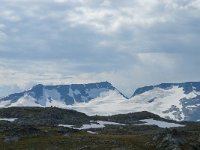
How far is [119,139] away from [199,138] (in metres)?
18.5

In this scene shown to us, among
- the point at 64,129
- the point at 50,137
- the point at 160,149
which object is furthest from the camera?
the point at 64,129

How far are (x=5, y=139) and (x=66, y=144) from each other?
15.8 meters

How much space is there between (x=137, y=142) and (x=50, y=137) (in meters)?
21.6

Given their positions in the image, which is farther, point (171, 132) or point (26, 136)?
point (26, 136)

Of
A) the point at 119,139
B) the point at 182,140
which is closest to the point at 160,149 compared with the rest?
the point at 182,140

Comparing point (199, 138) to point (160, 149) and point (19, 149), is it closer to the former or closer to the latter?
point (160, 149)

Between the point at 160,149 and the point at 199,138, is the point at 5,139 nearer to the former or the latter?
the point at 160,149

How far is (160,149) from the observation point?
99688mm

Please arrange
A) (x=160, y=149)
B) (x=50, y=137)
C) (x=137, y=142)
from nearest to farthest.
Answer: (x=160, y=149) < (x=137, y=142) < (x=50, y=137)

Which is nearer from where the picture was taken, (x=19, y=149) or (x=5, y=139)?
(x=19, y=149)

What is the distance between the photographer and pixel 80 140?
10931 centimetres

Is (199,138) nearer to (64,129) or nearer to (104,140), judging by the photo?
(104,140)

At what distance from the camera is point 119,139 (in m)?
111

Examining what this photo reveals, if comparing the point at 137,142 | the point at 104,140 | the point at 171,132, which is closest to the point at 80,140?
the point at 104,140
